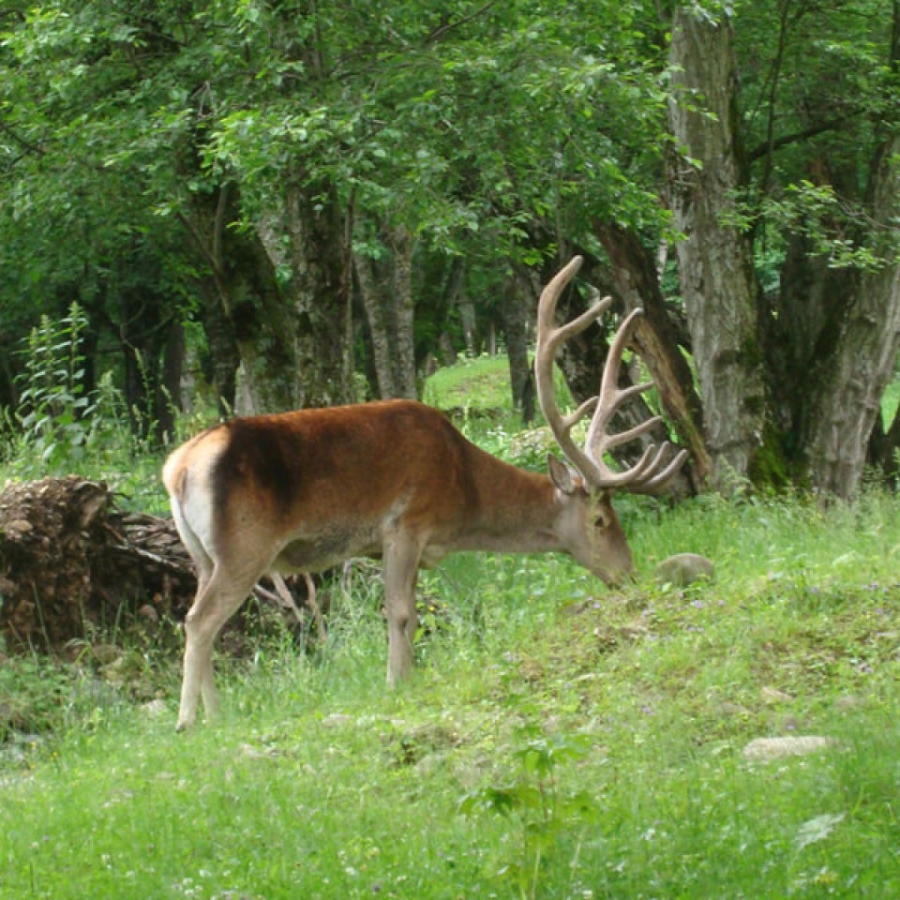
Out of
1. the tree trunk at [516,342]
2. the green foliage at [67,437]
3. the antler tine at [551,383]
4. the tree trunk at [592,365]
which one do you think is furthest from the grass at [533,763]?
the tree trunk at [516,342]

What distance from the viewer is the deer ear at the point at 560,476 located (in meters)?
11.5

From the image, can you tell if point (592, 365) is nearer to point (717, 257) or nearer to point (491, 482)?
point (717, 257)

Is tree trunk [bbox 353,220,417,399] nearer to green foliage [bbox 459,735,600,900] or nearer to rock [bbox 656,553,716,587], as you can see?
rock [bbox 656,553,716,587]

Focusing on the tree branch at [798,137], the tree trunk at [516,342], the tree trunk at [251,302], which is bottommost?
the tree trunk at [516,342]

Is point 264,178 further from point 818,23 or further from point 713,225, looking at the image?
point 818,23

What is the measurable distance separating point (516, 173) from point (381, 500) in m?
3.72

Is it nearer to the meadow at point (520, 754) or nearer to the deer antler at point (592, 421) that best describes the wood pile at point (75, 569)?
the meadow at point (520, 754)

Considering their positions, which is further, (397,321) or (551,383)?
(397,321)

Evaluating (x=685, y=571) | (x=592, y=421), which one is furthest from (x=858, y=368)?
(x=685, y=571)

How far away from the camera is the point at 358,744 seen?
8.15 meters

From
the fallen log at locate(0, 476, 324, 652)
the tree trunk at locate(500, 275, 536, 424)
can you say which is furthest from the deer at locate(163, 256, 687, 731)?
the tree trunk at locate(500, 275, 536, 424)

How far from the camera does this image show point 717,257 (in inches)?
604

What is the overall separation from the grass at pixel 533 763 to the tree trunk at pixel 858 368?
470 cm

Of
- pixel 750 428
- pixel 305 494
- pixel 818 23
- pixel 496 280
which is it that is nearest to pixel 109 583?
pixel 305 494
